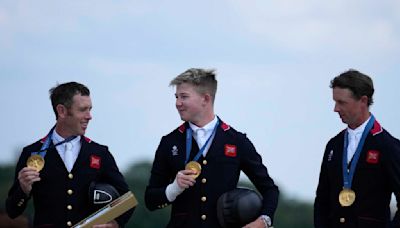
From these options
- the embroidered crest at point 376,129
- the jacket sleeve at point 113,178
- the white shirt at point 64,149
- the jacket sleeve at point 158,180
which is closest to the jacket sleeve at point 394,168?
the embroidered crest at point 376,129

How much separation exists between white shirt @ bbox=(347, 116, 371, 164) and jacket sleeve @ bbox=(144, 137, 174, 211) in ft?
5.36

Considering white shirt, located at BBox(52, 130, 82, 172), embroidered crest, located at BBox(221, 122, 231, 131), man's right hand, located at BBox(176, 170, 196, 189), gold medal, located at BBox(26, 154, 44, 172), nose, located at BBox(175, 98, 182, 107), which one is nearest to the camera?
man's right hand, located at BBox(176, 170, 196, 189)

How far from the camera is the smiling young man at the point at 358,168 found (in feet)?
27.1

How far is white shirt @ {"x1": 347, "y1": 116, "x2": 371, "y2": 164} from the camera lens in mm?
8453

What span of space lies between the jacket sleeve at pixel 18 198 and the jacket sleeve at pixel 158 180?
3.61ft

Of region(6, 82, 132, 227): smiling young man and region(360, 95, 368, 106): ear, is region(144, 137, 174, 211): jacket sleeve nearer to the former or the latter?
region(6, 82, 132, 227): smiling young man

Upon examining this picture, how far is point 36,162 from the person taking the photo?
27.5ft

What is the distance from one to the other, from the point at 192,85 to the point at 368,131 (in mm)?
1654

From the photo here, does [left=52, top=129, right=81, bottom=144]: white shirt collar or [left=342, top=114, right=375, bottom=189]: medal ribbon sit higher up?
[left=52, top=129, right=81, bottom=144]: white shirt collar

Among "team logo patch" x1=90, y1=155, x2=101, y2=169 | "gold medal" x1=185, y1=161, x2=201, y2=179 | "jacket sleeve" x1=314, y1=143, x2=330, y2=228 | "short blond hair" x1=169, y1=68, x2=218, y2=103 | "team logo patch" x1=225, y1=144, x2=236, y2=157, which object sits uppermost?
"short blond hair" x1=169, y1=68, x2=218, y2=103

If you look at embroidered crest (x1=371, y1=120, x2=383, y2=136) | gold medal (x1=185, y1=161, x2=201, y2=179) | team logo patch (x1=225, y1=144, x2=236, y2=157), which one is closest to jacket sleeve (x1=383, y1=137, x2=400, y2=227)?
embroidered crest (x1=371, y1=120, x2=383, y2=136)

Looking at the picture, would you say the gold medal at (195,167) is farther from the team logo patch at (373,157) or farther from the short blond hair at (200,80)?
the team logo patch at (373,157)

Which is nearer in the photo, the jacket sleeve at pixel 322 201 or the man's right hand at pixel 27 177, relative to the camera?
the man's right hand at pixel 27 177

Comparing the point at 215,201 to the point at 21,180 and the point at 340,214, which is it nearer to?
the point at 340,214
